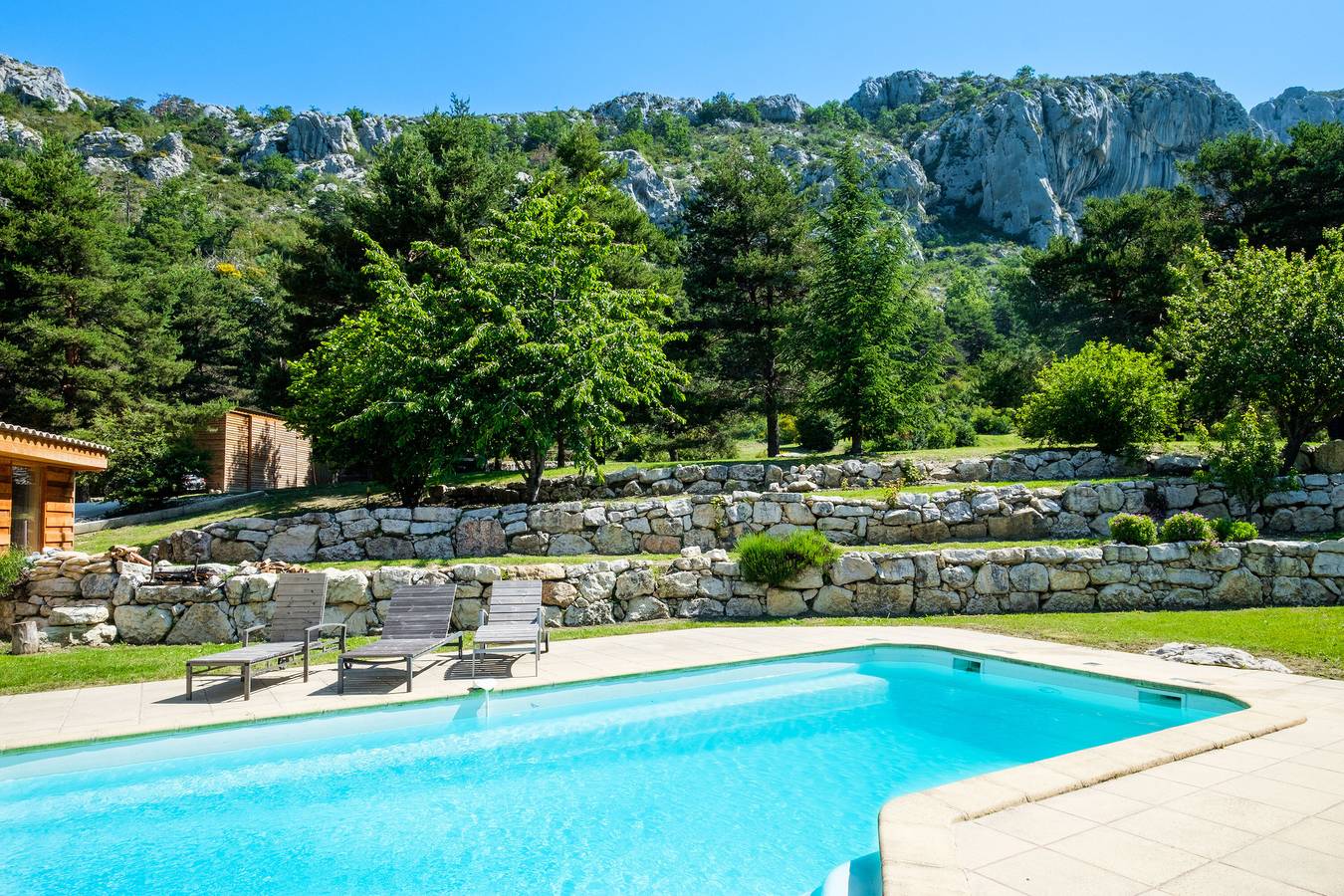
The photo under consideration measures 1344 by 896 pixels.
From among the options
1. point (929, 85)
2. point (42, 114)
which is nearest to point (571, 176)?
point (42, 114)

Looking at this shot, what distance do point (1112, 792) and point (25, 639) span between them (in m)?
11.9

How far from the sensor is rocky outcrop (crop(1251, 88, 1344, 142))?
113500 millimetres

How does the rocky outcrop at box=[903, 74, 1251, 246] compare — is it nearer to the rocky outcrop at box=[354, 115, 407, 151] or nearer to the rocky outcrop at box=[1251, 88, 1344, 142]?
the rocky outcrop at box=[1251, 88, 1344, 142]

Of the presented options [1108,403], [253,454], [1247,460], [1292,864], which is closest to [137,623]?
[1292,864]

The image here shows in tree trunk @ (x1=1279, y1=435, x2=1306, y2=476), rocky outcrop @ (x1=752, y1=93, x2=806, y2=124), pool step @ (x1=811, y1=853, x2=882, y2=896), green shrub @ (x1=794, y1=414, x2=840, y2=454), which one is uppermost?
rocky outcrop @ (x1=752, y1=93, x2=806, y2=124)

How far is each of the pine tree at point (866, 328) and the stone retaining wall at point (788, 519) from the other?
15.5 feet

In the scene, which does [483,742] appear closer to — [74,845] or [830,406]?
[74,845]

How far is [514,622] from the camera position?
9.28 meters

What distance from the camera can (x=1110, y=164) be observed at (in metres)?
98.9

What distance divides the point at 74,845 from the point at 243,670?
258cm

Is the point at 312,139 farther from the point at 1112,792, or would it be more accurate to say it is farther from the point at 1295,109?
the point at 1295,109

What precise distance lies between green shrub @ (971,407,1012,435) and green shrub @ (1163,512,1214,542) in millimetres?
15514

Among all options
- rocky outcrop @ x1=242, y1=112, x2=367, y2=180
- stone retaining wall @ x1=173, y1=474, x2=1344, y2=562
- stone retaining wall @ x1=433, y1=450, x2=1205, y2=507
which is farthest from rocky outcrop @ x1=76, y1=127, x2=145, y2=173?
stone retaining wall @ x1=173, y1=474, x2=1344, y2=562

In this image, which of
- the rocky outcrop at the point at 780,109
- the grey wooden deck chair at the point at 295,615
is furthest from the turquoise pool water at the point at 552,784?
the rocky outcrop at the point at 780,109
